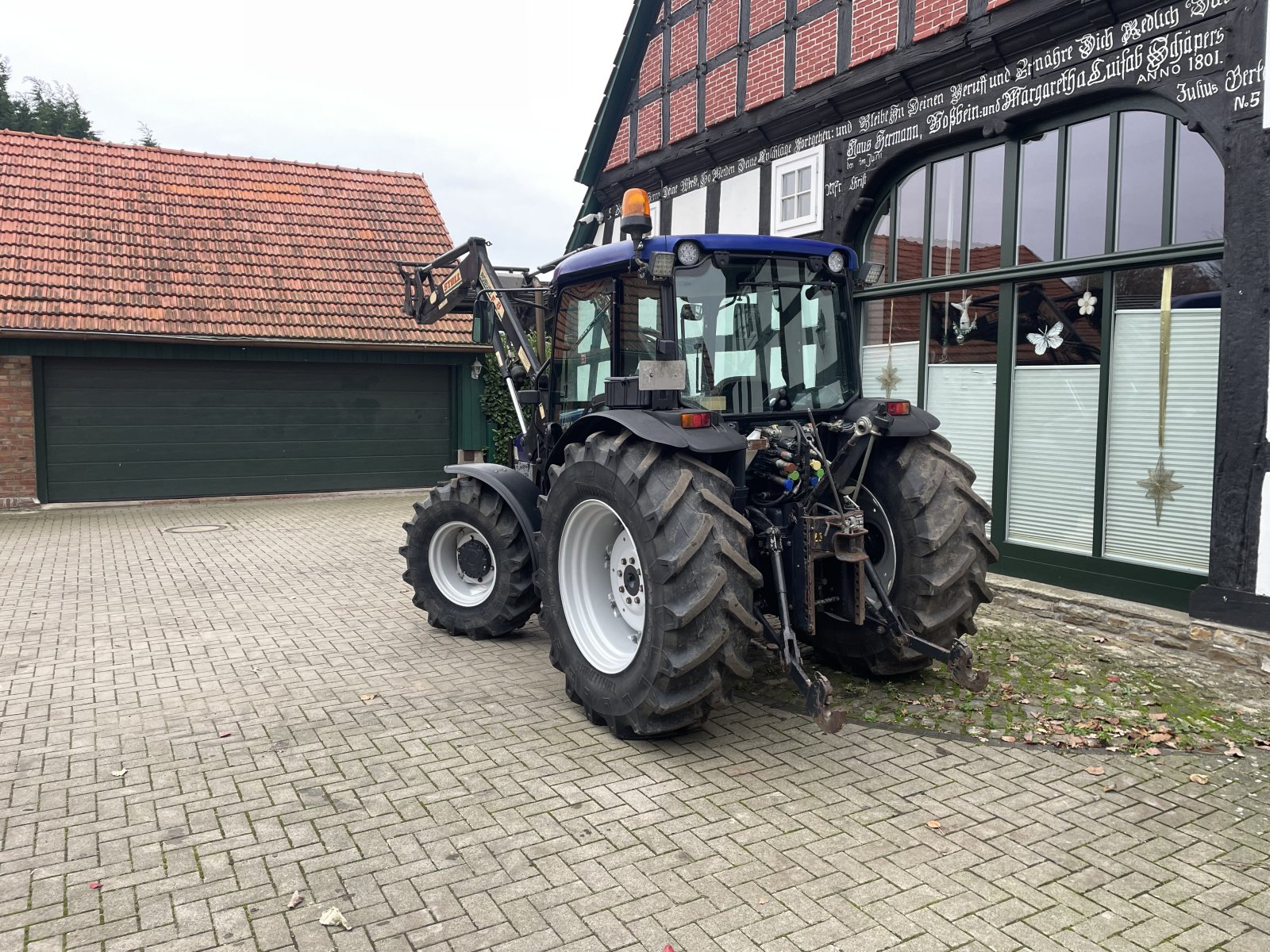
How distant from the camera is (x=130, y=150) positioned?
16938 mm

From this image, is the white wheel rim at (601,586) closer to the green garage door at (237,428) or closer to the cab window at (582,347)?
the cab window at (582,347)

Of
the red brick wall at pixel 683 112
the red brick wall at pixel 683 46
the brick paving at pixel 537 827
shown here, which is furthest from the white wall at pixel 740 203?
the brick paving at pixel 537 827

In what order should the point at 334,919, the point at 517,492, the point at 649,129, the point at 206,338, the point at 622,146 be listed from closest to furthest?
the point at 334,919
the point at 517,492
the point at 649,129
the point at 622,146
the point at 206,338

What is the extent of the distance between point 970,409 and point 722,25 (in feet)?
19.6

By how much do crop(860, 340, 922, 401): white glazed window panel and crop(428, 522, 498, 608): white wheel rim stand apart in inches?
163

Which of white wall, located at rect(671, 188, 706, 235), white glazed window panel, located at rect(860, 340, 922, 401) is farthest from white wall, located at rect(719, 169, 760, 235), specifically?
white glazed window panel, located at rect(860, 340, 922, 401)

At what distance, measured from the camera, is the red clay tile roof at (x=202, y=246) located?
1399cm

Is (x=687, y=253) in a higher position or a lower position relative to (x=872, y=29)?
lower

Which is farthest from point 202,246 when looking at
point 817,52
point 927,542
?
point 927,542

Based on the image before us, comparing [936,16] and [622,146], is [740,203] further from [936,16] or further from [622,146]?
[936,16]

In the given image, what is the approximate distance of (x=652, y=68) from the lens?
1275 centimetres

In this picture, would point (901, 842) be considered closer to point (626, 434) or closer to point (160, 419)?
point (626, 434)

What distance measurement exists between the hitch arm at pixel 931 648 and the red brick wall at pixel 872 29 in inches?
240

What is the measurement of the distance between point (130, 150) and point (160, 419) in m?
5.86
